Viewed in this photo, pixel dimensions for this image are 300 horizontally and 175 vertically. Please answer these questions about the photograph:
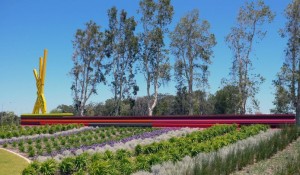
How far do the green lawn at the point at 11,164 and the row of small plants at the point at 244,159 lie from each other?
5.36 meters

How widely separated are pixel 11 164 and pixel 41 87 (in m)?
19.1

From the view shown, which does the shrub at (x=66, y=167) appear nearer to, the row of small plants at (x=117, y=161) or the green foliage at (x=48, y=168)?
the row of small plants at (x=117, y=161)

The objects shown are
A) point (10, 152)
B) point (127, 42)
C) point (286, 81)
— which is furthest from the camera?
point (127, 42)

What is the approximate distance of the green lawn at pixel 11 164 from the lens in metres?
9.77

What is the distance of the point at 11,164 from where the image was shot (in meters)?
10.8

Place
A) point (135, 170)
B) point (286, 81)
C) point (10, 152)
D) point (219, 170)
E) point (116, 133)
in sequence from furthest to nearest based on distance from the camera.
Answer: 1. point (286, 81)
2. point (116, 133)
3. point (10, 152)
4. point (135, 170)
5. point (219, 170)

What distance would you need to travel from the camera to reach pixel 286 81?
26156 mm

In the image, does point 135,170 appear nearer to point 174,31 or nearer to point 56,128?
point 56,128

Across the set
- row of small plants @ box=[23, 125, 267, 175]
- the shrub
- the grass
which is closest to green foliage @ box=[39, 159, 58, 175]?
row of small plants @ box=[23, 125, 267, 175]

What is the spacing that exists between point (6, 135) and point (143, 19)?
18.7 metres

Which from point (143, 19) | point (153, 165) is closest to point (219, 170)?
point (153, 165)

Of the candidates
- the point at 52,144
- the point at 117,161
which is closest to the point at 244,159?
the point at 117,161

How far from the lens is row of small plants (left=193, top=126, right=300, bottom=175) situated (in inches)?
264

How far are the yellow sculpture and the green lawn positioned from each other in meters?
16.6
